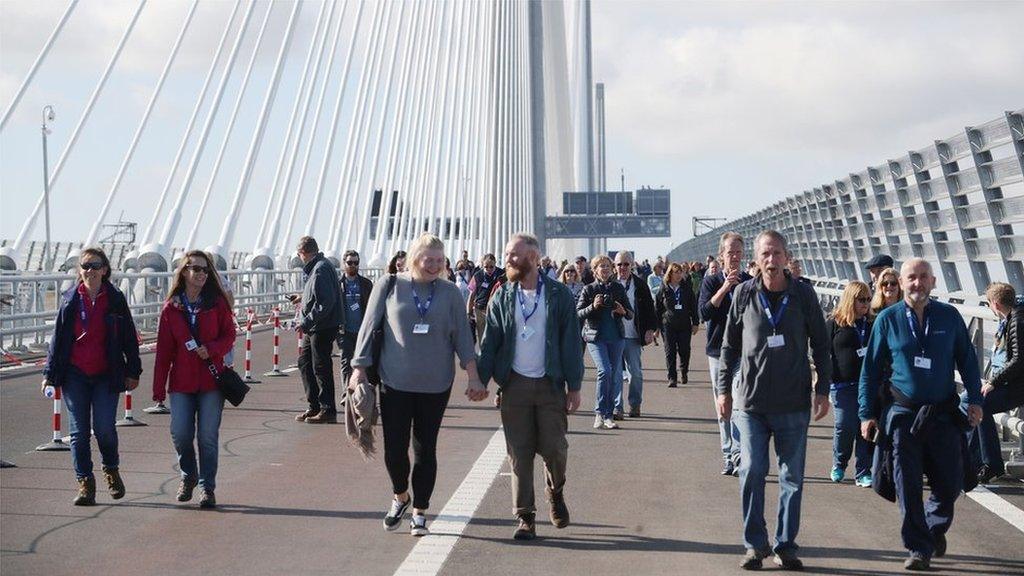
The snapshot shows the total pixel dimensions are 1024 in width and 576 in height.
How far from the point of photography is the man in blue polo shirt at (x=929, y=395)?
7.41m

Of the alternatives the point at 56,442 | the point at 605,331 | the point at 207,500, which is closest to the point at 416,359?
the point at 207,500

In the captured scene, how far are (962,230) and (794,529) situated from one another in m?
8.53

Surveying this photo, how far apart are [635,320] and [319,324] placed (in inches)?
114

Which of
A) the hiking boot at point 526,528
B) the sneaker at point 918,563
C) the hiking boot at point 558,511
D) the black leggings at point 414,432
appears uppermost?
the black leggings at point 414,432

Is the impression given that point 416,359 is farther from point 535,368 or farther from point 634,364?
point 634,364

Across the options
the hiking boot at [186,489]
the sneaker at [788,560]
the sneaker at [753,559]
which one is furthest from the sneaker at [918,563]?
the hiking boot at [186,489]

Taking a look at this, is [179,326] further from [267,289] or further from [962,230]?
[267,289]

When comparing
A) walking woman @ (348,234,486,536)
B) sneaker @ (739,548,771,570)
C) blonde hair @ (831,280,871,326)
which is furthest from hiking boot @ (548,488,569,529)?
blonde hair @ (831,280,871,326)

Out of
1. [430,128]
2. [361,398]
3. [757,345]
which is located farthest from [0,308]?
[430,128]

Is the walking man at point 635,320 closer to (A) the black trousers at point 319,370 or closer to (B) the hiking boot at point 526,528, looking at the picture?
(A) the black trousers at point 319,370

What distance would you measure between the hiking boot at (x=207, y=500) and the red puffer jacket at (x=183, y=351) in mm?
597

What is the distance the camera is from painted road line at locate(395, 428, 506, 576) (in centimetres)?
714

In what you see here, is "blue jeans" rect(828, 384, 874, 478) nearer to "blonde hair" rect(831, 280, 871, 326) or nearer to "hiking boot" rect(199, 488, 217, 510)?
"blonde hair" rect(831, 280, 871, 326)

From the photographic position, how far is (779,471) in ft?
24.5
